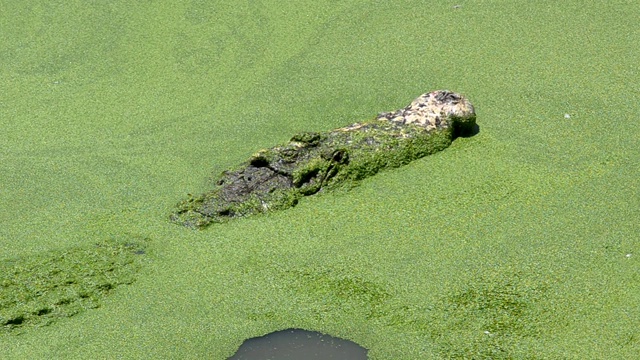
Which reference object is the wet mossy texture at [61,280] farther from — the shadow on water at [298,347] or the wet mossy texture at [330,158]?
the shadow on water at [298,347]

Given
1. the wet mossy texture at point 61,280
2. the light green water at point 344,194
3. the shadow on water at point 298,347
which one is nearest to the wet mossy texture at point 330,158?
the light green water at point 344,194

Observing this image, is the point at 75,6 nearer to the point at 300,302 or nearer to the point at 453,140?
the point at 453,140

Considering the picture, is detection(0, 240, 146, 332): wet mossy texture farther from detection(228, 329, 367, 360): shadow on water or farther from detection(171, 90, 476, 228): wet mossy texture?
detection(228, 329, 367, 360): shadow on water

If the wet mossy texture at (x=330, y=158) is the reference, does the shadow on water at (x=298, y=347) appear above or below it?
below

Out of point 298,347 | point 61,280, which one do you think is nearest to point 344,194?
point 298,347

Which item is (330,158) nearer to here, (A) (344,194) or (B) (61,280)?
(A) (344,194)

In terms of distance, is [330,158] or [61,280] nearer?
[61,280]
